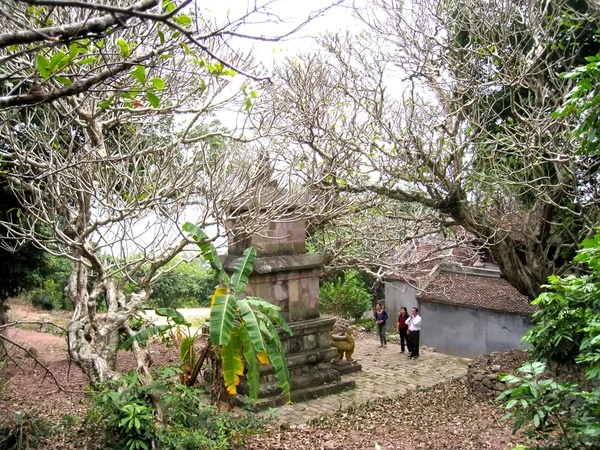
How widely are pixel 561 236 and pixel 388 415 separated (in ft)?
15.9

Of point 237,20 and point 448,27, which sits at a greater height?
point 448,27

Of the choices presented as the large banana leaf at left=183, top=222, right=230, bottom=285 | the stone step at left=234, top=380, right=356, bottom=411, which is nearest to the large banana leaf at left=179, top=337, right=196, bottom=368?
the large banana leaf at left=183, top=222, right=230, bottom=285

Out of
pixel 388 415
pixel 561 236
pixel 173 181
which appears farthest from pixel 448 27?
pixel 388 415

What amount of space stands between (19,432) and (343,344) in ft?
23.6

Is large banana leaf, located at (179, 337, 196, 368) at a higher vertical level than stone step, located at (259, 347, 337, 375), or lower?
higher

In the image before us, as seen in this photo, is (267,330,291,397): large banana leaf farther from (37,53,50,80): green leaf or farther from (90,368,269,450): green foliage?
(37,53,50,80): green leaf

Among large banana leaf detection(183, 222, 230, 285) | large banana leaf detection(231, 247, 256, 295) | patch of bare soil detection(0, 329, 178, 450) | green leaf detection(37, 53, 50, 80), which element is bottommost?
patch of bare soil detection(0, 329, 178, 450)

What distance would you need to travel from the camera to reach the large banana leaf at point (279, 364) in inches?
241

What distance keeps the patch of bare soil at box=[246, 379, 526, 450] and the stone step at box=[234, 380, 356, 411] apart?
95 centimetres

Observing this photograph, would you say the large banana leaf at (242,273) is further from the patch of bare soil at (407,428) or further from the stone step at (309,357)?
the stone step at (309,357)

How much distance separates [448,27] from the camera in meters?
9.91

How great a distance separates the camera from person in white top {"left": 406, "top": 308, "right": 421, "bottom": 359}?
43.3 ft

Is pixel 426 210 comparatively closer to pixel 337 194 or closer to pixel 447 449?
pixel 337 194

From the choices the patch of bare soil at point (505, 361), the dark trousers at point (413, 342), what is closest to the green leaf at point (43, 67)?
the patch of bare soil at point (505, 361)
